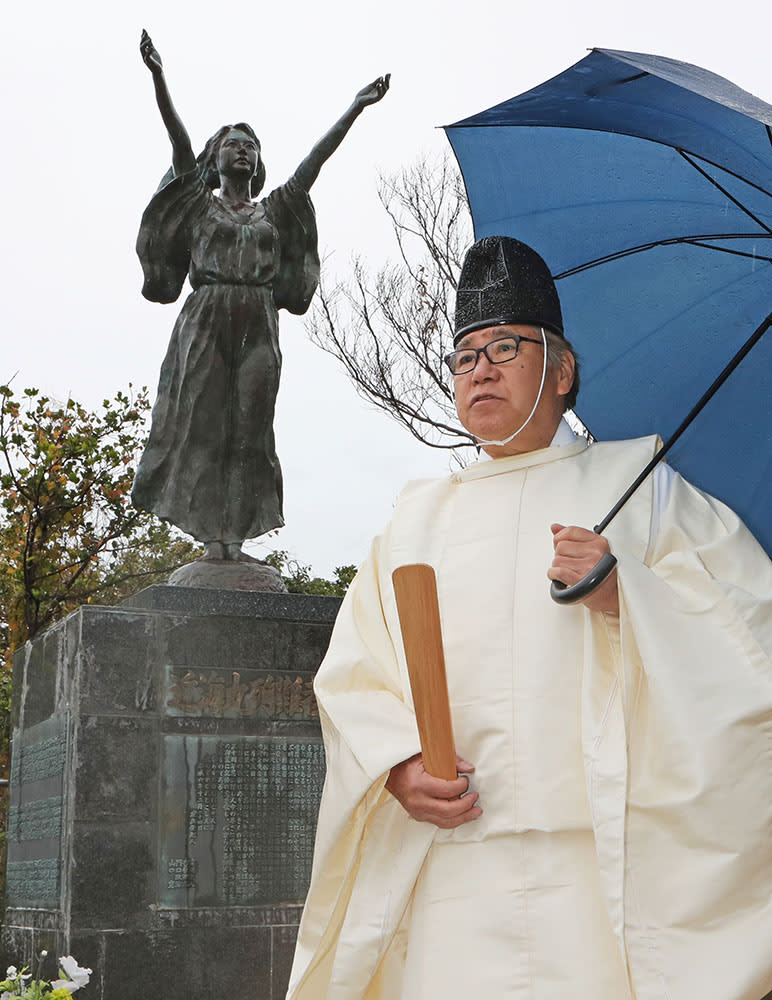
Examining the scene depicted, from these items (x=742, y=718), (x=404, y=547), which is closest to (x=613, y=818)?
(x=742, y=718)

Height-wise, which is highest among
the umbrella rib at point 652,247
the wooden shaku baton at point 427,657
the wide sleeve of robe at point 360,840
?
the umbrella rib at point 652,247

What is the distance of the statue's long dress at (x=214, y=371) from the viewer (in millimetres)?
5250

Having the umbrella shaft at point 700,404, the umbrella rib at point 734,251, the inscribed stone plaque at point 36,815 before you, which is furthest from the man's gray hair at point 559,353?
the inscribed stone plaque at point 36,815

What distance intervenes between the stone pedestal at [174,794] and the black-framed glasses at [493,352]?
222cm

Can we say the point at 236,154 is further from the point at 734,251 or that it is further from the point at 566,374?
the point at 734,251

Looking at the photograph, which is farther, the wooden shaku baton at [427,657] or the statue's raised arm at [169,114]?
the statue's raised arm at [169,114]

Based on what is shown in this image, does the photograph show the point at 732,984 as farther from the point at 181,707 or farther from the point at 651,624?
the point at 181,707

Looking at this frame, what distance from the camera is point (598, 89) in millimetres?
2494

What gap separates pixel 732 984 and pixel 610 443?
120 cm

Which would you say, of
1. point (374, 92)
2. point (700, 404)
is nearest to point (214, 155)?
point (374, 92)

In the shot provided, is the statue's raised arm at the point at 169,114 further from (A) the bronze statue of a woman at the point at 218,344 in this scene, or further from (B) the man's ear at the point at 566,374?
(B) the man's ear at the point at 566,374

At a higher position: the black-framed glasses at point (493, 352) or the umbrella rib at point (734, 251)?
the umbrella rib at point (734, 251)

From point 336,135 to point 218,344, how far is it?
1094 millimetres

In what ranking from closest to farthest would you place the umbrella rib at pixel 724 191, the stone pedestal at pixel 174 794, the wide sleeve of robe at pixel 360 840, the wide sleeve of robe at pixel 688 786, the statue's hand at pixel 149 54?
the wide sleeve of robe at pixel 688 786
the wide sleeve of robe at pixel 360 840
the umbrella rib at pixel 724 191
the stone pedestal at pixel 174 794
the statue's hand at pixel 149 54
